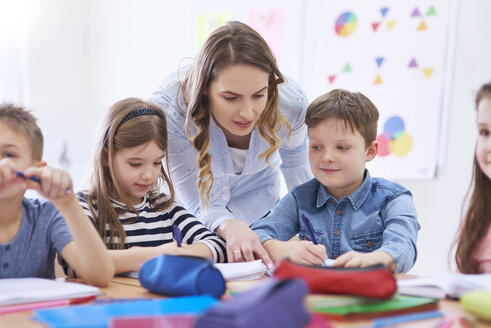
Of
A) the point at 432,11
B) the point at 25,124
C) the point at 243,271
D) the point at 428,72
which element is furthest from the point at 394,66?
the point at 25,124

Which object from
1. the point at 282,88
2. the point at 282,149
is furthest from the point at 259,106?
the point at 282,149

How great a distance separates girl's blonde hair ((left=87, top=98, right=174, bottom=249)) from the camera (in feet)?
4.65

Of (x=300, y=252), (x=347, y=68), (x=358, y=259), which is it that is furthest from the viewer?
(x=347, y=68)

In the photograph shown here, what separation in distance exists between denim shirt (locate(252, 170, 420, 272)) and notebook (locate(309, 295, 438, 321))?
0.48 m

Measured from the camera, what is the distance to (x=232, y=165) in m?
→ 1.78

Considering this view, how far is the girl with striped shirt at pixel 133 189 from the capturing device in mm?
1424

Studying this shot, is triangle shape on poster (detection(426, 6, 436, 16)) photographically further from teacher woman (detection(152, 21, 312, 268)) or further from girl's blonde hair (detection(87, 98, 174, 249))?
girl's blonde hair (detection(87, 98, 174, 249))

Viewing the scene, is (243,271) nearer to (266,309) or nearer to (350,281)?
(350,281)

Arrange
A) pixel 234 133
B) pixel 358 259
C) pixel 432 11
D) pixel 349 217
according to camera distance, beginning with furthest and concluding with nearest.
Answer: pixel 432 11 → pixel 234 133 → pixel 349 217 → pixel 358 259

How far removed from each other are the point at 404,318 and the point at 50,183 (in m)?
0.63

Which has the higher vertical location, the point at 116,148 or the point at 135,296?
the point at 116,148

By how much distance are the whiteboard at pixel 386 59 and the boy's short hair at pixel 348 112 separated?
1.19 metres

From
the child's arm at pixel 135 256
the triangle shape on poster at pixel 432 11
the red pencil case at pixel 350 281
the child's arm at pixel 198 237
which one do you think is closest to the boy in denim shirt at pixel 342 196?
the child's arm at pixel 198 237

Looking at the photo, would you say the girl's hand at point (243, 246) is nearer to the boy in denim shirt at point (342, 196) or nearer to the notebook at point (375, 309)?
the boy in denim shirt at point (342, 196)
